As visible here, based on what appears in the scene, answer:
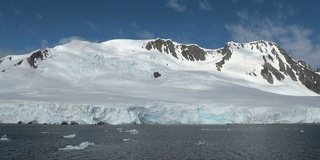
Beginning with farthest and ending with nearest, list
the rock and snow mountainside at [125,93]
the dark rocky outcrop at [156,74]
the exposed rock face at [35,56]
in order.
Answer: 1. the dark rocky outcrop at [156,74]
2. the exposed rock face at [35,56]
3. the rock and snow mountainside at [125,93]

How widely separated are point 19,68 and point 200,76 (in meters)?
75.8

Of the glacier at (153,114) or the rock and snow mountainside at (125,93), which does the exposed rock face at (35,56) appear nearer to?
the rock and snow mountainside at (125,93)

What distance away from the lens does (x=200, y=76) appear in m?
180

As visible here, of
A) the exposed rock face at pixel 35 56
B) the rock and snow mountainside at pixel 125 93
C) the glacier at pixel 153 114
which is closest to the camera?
the glacier at pixel 153 114

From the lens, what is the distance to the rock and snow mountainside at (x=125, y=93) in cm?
9762

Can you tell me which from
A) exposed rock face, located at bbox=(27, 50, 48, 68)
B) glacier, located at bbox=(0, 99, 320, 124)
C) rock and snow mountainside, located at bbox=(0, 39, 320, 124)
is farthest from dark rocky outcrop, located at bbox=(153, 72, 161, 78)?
glacier, located at bbox=(0, 99, 320, 124)

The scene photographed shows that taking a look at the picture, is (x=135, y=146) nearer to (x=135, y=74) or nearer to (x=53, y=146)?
(x=53, y=146)

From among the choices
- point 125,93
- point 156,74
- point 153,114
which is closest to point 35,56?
point 125,93

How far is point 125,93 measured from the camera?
136 m

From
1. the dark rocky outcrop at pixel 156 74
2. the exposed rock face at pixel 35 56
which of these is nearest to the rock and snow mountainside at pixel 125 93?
the exposed rock face at pixel 35 56

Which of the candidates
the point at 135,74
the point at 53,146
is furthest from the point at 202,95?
the point at 53,146

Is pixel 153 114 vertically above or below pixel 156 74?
below

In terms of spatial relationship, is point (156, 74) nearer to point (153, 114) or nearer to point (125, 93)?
point (125, 93)

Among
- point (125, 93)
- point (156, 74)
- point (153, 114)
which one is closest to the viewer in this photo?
point (153, 114)
